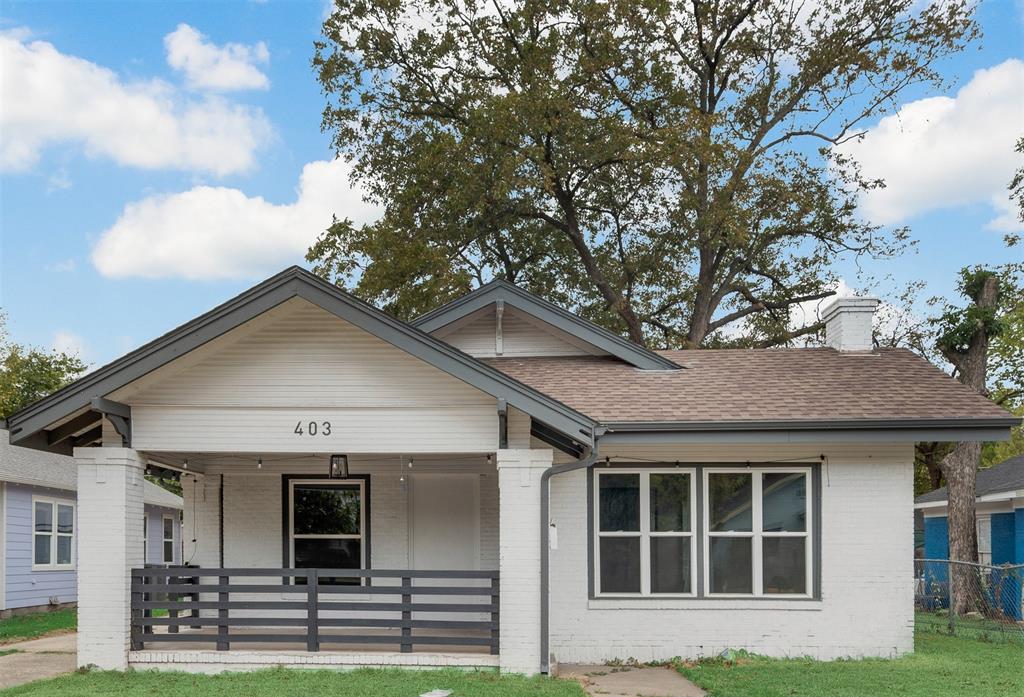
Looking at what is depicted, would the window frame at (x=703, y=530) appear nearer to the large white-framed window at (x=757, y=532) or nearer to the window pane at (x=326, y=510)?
the large white-framed window at (x=757, y=532)

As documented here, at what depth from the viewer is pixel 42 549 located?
20.6 m

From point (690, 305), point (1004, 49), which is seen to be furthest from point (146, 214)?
point (1004, 49)

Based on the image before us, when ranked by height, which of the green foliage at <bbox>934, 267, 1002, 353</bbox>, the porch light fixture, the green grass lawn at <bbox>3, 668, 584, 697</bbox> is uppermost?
the green foliage at <bbox>934, 267, 1002, 353</bbox>

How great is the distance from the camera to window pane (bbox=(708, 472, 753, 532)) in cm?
1216

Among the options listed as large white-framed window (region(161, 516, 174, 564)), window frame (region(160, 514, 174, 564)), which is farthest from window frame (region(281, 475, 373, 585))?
large white-framed window (region(161, 516, 174, 564))

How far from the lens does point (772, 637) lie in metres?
11.8

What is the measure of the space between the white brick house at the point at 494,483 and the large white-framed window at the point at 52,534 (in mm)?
7659

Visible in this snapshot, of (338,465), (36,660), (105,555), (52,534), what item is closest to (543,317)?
(338,465)

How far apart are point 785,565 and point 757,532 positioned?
0.52 metres

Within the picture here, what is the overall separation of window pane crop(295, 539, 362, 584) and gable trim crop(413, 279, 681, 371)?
Answer: 3.16 metres

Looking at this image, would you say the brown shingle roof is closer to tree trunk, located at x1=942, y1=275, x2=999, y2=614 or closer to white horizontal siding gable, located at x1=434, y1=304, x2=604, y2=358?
white horizontal siding gable, located at x1=434, y1=304, x2=604, y2=358

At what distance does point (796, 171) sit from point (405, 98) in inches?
427

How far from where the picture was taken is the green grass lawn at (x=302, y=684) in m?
9.41

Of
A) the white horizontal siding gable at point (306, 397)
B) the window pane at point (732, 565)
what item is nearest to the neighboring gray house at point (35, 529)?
the white horizontal siding gable at point (306, 397)
